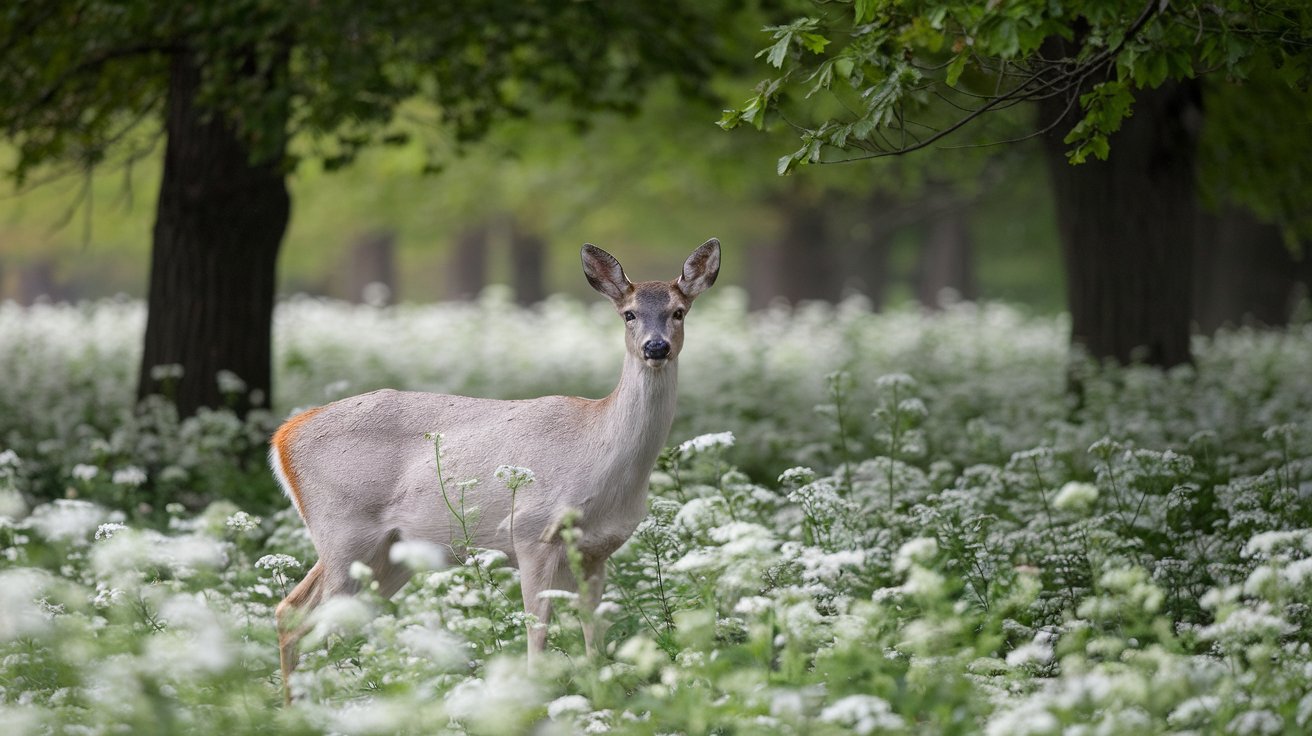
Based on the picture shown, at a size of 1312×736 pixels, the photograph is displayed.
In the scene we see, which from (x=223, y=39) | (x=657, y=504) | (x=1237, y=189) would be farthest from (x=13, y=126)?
(x=1237, y=189)

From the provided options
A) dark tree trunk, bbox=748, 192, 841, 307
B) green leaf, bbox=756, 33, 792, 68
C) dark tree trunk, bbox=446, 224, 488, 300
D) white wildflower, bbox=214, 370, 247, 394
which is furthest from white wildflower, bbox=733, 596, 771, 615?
dark tree trunk, bbox=446, 224, 488, 300

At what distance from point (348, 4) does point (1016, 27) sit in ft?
20.6

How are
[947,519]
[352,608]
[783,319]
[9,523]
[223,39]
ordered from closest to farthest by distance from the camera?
[352,608] < [9,523] < [947,519] < [223,39] < [783,319]

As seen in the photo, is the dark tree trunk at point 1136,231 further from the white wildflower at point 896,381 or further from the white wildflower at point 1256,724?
the white wildflower at point 1256,724

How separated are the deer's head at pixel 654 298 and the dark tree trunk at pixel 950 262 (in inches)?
901

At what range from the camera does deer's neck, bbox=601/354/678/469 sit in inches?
221

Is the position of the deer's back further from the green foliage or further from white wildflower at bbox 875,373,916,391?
white wildflower at bbox 875,373,916,391

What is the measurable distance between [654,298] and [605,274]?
0.96 feet

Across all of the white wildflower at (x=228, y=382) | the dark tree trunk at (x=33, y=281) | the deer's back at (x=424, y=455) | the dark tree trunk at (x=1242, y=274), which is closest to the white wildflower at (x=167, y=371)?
the white wildflower at (x=228, y=382)

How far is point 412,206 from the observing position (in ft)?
85.3

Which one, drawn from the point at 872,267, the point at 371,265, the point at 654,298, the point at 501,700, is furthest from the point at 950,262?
the point at 501,700

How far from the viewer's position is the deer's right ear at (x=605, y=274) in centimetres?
584

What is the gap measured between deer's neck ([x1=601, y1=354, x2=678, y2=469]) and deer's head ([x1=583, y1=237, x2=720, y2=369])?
87 millimetres

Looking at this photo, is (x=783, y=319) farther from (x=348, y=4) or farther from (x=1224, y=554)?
(x=1224, y=554)
